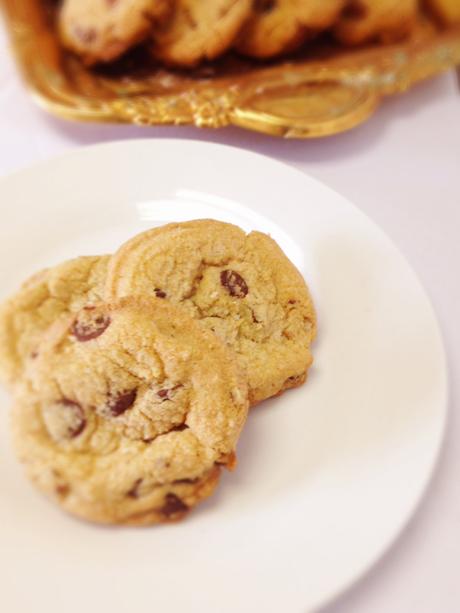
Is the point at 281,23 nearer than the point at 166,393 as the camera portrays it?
No

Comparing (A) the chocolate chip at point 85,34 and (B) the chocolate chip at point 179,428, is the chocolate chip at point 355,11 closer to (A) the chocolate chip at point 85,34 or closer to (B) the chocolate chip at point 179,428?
(A) the chocolate chip at point 85,34

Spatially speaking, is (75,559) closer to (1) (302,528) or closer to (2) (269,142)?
(1) (302,528)

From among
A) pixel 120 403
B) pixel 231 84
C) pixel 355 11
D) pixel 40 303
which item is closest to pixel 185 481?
pixel 120 403

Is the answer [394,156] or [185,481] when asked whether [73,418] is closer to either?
[185,481]

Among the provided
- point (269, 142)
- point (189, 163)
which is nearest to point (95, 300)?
point (189, 163)

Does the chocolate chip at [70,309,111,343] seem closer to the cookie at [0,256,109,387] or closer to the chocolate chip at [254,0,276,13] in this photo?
the cookie at [0,256,109,387]

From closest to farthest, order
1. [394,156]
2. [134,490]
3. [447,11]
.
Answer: [134,490], [394,156], [447,11]
